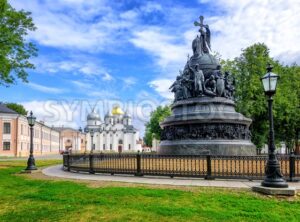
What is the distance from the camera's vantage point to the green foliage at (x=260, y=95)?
3644 cm

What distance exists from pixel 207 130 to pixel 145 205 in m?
13.9

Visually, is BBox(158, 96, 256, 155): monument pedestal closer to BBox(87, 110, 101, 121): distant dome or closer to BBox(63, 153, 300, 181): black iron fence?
BBox(63, 153, 300, 181): black iron fence

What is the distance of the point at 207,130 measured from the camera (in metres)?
20.9

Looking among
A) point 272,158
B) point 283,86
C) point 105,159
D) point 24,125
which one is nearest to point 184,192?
point 272,158

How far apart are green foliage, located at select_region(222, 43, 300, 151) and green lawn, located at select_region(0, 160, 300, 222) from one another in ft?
93.9

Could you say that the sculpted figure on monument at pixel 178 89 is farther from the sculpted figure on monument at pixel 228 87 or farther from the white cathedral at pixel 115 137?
the white cathedral at pixel 115 137

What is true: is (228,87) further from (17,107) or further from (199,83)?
(17,107)

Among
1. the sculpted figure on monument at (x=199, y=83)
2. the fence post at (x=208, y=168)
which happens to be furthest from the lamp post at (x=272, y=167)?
the sculpted figure on monument at (x=199, y=83)

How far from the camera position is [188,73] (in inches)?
963

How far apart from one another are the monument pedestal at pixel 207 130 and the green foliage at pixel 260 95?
1451 cm

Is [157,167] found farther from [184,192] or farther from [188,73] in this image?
[188,73]

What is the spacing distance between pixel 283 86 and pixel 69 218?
39.2 meters

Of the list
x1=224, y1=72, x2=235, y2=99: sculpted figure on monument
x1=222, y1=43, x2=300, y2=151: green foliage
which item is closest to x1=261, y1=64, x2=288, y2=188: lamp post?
x1=224, y1=72, x2=235, y2=99: sculpted figure on monument

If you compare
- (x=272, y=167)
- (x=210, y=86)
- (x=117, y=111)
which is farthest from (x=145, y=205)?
(x=117, y=111)
